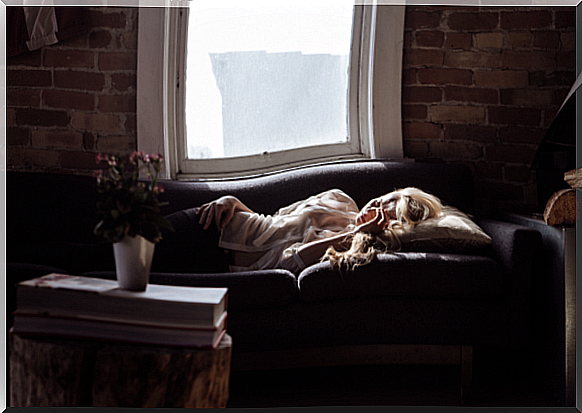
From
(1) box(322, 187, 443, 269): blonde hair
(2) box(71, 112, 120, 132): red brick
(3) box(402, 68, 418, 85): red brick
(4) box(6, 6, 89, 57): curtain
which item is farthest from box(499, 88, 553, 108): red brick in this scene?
(4) box(6, 6, 89, 57): curtain

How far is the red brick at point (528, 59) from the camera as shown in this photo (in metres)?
2.58

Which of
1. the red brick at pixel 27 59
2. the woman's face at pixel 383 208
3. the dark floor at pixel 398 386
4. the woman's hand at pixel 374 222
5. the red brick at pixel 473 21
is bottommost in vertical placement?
the dark floor at pixel 398 386

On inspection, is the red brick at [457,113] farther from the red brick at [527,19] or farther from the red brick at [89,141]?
the red brick at [89,141]

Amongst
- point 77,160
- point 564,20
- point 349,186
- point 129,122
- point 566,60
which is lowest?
point 349,186

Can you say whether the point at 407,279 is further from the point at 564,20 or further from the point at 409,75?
the point at 564,20

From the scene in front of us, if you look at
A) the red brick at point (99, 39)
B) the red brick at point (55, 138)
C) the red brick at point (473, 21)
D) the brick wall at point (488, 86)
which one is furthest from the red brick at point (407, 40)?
the red brick at point (55, 138)

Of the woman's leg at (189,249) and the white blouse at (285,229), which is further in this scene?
the white blouse at (285,229)

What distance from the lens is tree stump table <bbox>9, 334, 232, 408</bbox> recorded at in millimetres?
960

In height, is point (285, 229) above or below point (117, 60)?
below

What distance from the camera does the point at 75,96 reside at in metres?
2.63

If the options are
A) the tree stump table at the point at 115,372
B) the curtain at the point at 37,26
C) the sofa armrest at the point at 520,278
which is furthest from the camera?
the curtain at the point at 37,26

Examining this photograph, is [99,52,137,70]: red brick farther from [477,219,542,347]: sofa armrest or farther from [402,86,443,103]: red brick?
[477,219,542,347]: sofa armrest

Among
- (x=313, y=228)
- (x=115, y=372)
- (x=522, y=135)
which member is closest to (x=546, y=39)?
(x=522, y=135)

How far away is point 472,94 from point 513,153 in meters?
0.40
